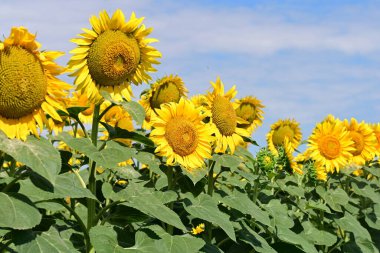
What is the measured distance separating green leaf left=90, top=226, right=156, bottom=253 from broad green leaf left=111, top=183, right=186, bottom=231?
17 cm

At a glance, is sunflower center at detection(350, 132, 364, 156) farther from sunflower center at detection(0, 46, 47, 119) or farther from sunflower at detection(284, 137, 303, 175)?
sunflower center at detection(0, 46, 47, 119)

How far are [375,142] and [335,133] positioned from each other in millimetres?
860

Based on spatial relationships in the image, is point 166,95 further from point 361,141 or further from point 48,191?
point 361,141

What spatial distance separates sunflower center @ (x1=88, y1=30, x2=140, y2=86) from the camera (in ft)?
11.6

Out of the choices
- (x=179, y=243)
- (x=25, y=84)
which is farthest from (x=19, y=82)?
(x=179, y=243)

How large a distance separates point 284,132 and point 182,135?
4.07m

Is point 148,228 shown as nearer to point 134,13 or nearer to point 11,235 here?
point 11,235

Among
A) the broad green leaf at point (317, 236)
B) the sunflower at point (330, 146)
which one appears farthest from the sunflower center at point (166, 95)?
the sunflower at point (330, 146)

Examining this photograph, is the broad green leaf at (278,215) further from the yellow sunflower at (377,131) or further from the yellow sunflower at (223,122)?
the yellow sunflower at (377,131)

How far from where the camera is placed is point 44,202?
310cm

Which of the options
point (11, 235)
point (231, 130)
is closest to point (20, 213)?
point (11, 235)

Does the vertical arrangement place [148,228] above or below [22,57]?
below

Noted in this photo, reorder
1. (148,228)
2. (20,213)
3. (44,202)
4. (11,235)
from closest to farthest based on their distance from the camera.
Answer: (20,213), (11,235), (44,202), (148,228)

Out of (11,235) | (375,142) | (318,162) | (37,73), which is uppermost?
(375,142)
